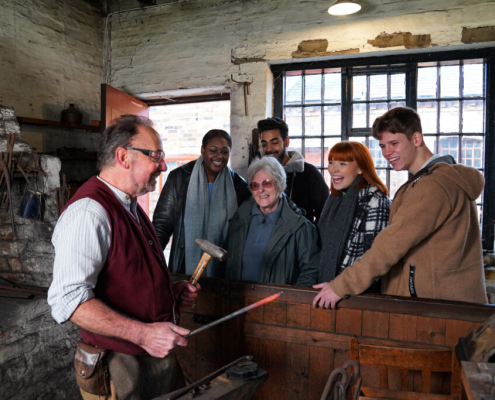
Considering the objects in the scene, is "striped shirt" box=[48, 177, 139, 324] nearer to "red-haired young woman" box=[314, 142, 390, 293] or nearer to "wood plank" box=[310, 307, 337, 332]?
"wood plank" box=[310, 307, 337, 332]

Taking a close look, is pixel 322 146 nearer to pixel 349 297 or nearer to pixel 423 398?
pixel 349 297

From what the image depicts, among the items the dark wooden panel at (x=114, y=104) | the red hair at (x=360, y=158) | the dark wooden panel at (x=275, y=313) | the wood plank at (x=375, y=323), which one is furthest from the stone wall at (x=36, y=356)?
the dark wooden panel at (x=114, y=104)

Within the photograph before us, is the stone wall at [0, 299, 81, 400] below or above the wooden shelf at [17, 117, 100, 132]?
below

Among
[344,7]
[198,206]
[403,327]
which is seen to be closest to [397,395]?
[403,327]

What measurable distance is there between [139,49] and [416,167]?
4.46 m

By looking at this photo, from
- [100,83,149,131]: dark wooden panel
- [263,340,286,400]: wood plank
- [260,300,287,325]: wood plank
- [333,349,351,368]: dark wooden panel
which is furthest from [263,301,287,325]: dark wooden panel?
[100,83,149,131]: dark wooden panel

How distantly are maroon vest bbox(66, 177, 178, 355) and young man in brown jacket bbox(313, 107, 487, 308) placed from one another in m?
0.97

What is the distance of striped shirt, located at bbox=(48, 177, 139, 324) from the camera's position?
139 cm

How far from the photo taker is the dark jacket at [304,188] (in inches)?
128

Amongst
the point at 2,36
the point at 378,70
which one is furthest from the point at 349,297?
the point at 2,36

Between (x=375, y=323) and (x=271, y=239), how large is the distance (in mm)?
778

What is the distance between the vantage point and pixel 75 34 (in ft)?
17.6

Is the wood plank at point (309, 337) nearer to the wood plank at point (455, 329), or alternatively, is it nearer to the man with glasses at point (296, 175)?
the wood plank at point (455, 329)

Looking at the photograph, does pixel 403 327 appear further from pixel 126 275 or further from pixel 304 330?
pixel 126 275
